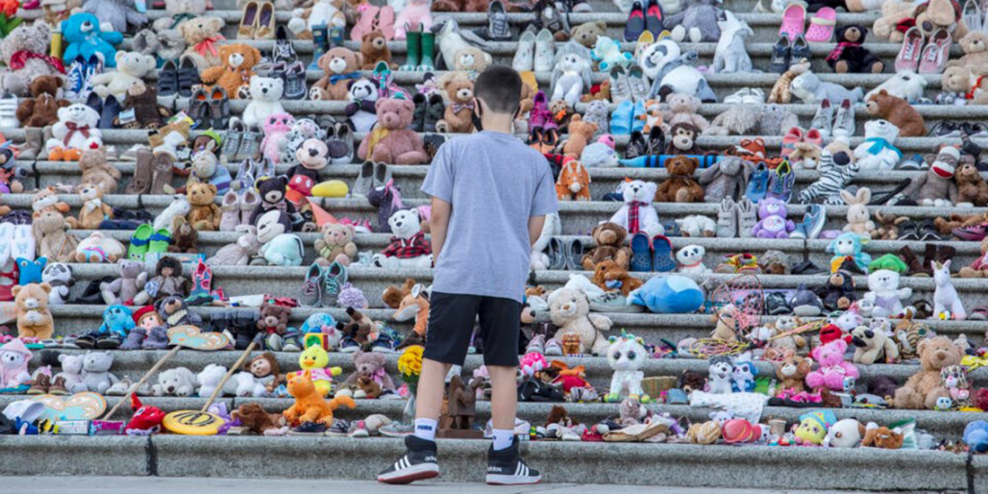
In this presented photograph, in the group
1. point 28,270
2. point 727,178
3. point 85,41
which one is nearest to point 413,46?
point 85,41

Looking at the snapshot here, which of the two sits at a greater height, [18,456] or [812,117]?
[812,117]

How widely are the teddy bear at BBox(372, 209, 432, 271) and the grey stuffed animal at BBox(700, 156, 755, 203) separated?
1933 mm

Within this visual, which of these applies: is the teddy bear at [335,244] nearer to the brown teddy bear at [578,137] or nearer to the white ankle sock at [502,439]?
the brown teddy bear at [578,137]

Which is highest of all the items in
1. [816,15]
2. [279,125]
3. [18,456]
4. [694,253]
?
[816,15]

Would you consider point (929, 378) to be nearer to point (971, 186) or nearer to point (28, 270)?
point (971, 186)

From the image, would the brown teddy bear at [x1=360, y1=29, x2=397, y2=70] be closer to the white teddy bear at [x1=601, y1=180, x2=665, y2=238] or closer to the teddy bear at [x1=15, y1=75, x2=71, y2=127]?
the teddy bear at [x1=15, y1=75, x2=71, y2=127]

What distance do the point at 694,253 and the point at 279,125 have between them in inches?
127

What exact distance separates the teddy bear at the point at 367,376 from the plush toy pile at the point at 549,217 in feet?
0.09

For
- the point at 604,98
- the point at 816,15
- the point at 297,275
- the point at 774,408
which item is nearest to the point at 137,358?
the point at 297,275

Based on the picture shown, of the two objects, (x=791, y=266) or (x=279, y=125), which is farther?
(x=279, y=125)

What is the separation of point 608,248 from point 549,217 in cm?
49

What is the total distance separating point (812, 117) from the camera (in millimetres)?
9938

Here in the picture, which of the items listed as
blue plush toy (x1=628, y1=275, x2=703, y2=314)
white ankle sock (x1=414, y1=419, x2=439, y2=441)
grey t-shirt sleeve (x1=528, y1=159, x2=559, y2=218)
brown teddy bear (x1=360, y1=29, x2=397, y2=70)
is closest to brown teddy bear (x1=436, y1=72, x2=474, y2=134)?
brown teddy bear (x1=360, y1=29, x2=397, y2=70)

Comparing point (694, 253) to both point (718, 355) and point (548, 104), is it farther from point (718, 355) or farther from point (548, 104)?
point (548, 104)
